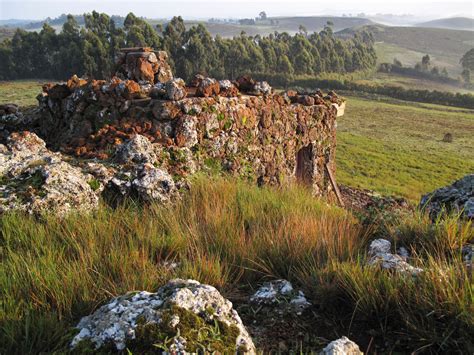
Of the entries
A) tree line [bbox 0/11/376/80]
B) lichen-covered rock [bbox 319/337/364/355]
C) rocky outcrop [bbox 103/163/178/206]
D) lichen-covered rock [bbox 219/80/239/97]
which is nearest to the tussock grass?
lichen-covered rock [bbox 319/337/364/355]

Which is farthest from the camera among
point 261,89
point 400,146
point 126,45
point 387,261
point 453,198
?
point 126,45

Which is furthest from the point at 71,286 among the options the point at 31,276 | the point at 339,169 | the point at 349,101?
the point at 349,101

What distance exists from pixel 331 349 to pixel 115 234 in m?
2.51

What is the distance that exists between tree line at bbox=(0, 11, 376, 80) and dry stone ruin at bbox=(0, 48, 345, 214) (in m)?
69.8

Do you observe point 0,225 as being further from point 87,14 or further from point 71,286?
point 87,14

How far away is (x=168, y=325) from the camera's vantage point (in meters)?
2.40

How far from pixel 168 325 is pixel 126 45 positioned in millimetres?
94089

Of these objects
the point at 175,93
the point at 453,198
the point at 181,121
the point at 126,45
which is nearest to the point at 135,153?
the point at 181,121

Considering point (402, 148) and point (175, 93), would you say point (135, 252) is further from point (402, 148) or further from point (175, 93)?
point (402, 148)

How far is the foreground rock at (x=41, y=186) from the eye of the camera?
4762mm

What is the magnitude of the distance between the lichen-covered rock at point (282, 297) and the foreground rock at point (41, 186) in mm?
2716

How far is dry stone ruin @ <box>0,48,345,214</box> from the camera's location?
6625 mm

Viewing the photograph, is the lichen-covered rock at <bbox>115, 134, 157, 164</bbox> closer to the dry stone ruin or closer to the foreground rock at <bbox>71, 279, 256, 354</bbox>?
the dry stone ruin

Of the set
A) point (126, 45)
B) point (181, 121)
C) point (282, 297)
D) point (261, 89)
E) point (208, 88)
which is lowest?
point (282, 297)
